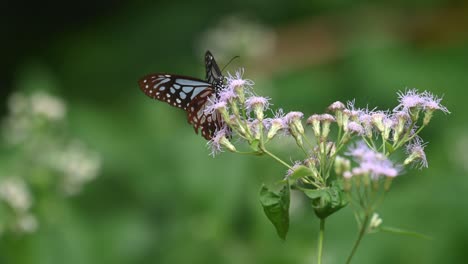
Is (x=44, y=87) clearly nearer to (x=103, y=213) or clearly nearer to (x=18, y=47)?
(x=103, y=213)

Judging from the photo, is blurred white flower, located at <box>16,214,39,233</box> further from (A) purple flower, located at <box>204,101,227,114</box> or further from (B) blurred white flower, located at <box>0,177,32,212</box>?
(A) purple flower, located at <box>204,101,227,114</box>

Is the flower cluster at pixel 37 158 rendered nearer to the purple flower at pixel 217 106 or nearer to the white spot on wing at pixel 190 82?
the white spot on wing at pixel 190 82

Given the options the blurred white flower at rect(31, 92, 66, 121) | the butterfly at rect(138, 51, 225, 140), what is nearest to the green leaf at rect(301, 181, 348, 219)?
the butterfly at rect(138, 51, 225, 140)

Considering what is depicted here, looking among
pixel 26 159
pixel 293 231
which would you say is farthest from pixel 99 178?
pixel 293 231

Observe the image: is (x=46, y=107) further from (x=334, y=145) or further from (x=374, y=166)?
(x=374, y=166)

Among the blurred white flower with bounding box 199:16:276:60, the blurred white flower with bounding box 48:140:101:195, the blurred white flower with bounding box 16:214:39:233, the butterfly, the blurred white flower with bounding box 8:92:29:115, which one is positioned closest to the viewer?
the butterfly

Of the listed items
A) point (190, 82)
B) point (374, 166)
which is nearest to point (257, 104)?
point (190, 82)
